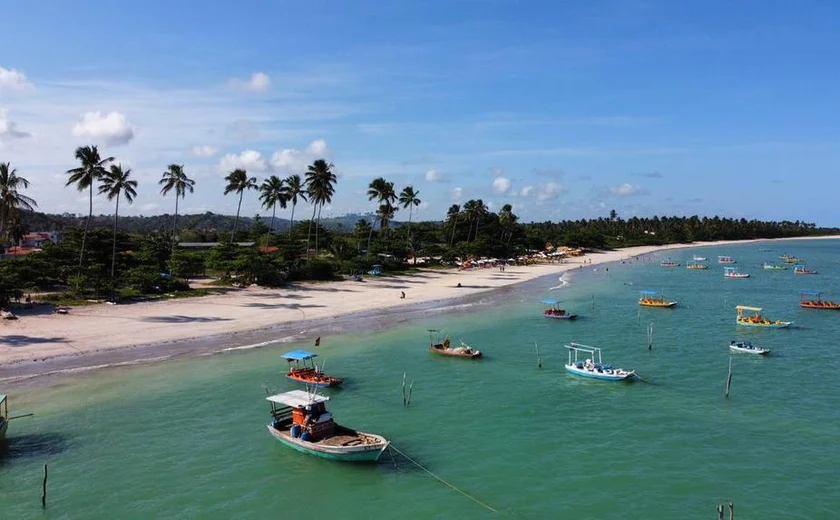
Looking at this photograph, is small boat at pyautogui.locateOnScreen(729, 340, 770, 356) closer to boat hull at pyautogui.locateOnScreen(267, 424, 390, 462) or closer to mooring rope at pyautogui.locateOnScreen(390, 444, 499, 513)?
mooring rope at pyautogui.locateOnScreen(390, 444, 499, 513)

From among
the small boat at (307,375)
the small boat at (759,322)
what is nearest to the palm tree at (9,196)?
the small boat at (307,375)

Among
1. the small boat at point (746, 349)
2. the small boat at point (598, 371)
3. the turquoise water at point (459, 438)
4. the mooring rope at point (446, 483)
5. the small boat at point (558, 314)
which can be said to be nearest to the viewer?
A: the mooring rope at point (446, 483)

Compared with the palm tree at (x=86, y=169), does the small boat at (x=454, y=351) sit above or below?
below

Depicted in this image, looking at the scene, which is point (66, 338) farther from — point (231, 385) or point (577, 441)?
point (577, 441)

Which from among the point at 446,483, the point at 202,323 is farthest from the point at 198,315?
the point at 446,483

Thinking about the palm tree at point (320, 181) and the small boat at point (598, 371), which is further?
the palm tree at point (320, 181)

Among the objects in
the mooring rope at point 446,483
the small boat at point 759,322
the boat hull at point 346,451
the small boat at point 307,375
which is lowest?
the mooring rope at point 446,483

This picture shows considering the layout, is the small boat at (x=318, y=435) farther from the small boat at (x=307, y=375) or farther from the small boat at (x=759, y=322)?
the small boat at (x=759, y=322)
